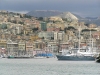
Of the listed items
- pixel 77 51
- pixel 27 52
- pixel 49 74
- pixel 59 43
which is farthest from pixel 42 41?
pixel 49 74

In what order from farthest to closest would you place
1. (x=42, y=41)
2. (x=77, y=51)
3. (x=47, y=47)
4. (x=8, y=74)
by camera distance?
(x=42, y=41) < (x=47, y=47) < (x=77, y=51) < (x=8, y=74)

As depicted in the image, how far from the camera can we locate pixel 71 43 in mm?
182500

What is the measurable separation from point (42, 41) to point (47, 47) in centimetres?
1192

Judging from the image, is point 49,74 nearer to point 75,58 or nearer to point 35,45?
point 75,58

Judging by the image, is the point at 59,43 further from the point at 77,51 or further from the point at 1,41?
the point at 77,51

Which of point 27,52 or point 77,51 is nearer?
point 77,51

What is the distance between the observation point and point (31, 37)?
198875 millimetres

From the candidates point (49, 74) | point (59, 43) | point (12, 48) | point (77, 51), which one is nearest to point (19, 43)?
point (12, 48)

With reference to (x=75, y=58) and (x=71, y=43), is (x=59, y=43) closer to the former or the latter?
(x=71, y=43)

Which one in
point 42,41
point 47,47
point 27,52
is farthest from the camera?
point 42,41

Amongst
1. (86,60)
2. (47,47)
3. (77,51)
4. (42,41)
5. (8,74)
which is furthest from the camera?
(42,41)

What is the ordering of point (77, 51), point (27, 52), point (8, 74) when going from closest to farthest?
point (8, 74)
point (77, 51)
point (27, 52)

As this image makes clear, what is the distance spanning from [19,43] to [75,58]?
3187 inches

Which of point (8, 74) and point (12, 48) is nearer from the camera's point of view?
point (8, 74)
